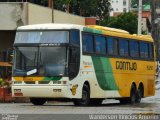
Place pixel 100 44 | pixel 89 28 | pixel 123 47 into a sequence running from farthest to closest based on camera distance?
1. pixel 123 47
2. pixel 100 44
3. pixel 89 28

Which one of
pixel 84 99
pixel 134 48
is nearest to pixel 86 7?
pixel 134 48

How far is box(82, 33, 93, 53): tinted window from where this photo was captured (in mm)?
24323

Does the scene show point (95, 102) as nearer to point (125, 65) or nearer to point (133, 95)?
point (125, 65)

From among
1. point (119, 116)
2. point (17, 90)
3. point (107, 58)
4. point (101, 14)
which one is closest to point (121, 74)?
point (107, 58)

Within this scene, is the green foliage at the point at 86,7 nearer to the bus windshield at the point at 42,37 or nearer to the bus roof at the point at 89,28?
the bus roof at the point at 89,28

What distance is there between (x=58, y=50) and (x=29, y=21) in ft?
57.1

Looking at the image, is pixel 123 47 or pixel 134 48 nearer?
pixel 123 47

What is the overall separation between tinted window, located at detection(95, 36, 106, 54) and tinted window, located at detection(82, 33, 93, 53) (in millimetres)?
532

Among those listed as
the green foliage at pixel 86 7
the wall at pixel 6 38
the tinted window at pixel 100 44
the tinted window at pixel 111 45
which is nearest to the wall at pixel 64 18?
the wall at pixel 6 38

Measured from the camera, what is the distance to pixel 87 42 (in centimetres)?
2459

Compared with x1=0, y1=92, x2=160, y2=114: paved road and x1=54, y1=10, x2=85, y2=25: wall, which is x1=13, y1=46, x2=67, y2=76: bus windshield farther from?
x1=54, y1=10, x2=85, y2=25: wall

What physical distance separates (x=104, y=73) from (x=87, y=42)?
211cm

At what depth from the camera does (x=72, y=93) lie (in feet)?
76.5

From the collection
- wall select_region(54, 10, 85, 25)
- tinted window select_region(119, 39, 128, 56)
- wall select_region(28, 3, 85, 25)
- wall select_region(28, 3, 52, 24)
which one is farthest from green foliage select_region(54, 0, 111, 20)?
tinted window select_region(119, 39, 128, 56)
